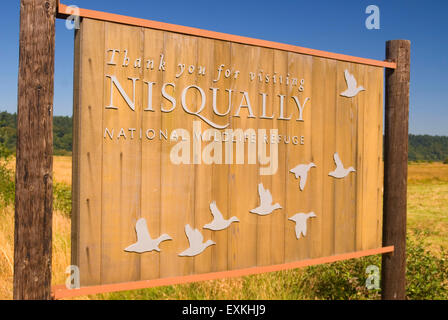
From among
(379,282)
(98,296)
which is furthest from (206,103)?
(379,282)

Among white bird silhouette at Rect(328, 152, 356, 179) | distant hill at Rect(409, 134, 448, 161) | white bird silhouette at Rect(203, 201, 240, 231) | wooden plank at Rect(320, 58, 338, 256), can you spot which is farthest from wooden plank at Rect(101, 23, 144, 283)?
distant hill at Rect(409, 134, 448, 161)

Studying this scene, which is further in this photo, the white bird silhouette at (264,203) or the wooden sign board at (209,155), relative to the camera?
the white bird silhouette at (264,203)

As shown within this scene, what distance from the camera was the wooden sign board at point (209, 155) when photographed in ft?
9.77

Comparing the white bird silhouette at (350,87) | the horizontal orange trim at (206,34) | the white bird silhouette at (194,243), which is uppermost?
the horizontal orange trim at (206,34)

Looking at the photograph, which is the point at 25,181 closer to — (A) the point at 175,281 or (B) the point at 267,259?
(A) the point at 175,281

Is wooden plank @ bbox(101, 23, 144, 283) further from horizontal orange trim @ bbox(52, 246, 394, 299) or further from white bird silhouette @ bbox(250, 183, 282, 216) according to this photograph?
white bird silhouette @ bbox(250, 183, 282, 216)

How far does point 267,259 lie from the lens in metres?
3.62

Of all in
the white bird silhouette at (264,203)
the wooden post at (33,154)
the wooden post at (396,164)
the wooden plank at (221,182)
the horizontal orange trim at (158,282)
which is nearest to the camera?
the wooden post at (33,154)

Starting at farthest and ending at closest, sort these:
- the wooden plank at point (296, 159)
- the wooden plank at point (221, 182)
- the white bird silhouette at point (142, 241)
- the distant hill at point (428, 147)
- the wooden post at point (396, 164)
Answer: the distant hill at point (428, 147)
the wooden post at point (396, 164)
the wooden plank at point (296, 159)
the wooden plank at point (221, 182)
the white bird silhouette at point (142, 241)

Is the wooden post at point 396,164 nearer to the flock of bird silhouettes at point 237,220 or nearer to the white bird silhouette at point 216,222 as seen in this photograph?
the flock of bird silhouettes at point 237,220

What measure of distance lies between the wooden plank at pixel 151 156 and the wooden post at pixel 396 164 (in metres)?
2.42

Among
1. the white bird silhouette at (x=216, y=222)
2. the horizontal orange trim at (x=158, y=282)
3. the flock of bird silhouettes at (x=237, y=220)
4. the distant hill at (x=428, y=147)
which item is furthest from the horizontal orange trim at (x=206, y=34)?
the distant hill at (x=428, y=147)

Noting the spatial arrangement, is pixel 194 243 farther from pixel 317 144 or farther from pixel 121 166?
pixel 317 144

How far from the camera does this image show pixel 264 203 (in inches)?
141
